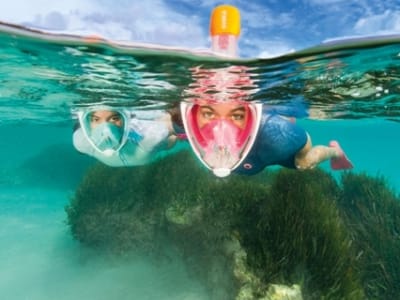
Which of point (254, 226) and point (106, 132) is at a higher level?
point (106, 132)

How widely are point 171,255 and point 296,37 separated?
24.6 feet

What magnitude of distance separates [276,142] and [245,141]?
2.82ft

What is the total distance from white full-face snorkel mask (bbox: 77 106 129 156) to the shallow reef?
2.71 meters

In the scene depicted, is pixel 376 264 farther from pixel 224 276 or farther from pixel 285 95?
pixel 285 95

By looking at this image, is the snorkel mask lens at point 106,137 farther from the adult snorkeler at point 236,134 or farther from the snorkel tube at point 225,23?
the snorkel tube at point 225,23

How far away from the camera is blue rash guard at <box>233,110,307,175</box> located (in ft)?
23.6

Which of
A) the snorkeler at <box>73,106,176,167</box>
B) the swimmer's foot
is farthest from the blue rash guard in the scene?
the snorkeler at <box>73,106,176,167</box>

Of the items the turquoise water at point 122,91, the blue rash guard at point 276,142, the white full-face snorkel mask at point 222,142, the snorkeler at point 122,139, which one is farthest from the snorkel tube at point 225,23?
the snorkeler at point 122,139

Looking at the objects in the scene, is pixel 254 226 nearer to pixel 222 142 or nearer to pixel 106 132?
pixel 222 142

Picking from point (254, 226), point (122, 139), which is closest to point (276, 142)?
point (254, 226)

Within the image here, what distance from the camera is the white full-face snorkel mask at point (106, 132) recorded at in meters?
7.95

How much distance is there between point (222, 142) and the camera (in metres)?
6.79

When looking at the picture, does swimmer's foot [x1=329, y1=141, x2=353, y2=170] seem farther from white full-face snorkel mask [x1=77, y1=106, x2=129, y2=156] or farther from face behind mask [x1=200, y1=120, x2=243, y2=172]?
white full-face snorkel mask [x1=77, y1=106, x2=129, y2=156]

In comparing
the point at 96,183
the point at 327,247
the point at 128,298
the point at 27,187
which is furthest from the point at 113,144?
the point at 27,187
